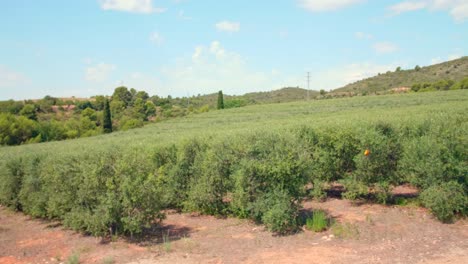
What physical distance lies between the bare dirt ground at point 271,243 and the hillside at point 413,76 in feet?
251

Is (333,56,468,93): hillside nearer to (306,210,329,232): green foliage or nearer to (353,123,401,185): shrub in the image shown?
(353,123,401,185): shrub

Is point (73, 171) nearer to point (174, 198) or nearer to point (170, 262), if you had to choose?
point (174, 198)

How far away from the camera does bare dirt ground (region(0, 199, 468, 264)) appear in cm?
572

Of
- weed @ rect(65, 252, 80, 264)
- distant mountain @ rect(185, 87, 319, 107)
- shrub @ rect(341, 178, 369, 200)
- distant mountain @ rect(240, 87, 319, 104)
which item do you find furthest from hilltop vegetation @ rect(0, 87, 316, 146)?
shrub @ rect(341, 178, 369, 200)

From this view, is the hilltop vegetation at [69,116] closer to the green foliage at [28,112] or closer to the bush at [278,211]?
the green foliage at [28,112]

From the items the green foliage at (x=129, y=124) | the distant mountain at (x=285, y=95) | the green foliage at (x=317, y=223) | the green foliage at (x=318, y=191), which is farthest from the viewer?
the distant mountain at (x=285, y=95)

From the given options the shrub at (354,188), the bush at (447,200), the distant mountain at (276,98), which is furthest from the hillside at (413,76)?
the bush at (447,200)

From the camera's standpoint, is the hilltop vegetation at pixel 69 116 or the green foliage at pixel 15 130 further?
the hilltop vegetation at pixel 69 116

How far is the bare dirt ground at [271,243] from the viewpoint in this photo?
5.72 meters

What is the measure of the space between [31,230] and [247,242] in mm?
→ 5814

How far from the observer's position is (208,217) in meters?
8.67

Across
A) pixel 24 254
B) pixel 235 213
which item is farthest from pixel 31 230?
pixel 235 213

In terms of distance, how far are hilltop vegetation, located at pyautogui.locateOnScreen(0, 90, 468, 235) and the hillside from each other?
247 feet

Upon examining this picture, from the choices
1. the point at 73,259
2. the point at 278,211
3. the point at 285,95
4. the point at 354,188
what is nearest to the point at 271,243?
the point at 278,211
